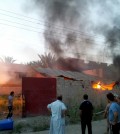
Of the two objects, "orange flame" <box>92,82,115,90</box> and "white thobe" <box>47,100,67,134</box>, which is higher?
"orange flame" <box>92,82,115,90</box>

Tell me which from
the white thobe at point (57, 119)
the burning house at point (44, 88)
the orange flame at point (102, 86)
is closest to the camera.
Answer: the white thobe at point (57, 119)

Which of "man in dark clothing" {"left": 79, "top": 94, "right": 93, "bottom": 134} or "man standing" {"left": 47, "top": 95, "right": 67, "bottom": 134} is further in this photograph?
"man in dark clothing" {"left": 79, "top": 94, "right": 93, "bottom": 134}

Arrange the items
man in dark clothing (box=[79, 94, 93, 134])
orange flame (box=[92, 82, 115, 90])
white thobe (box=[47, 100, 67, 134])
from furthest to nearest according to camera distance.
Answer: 1. orange flame (box=[92, 82, 115, 90])
2. man in dark clothing (box=[79, 94, 93, 134])
3. white thobe (box=[47, 100, 67, 134])

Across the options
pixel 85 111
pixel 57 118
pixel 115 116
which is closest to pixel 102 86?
pixel 85 111

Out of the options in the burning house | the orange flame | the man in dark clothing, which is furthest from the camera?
the orange flame

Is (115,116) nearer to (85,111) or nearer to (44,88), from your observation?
(85,111)

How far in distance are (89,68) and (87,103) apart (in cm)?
3166

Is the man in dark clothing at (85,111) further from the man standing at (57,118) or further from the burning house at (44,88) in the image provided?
the burning house at (44,88)

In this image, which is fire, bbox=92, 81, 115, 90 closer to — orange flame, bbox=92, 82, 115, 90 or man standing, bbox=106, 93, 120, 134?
orange flame, bbox=92, 82, 115, 90

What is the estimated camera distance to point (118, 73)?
1479 inches

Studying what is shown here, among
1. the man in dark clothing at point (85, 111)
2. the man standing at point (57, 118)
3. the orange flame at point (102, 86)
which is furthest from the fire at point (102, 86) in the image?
the man standing at point (57, 118)

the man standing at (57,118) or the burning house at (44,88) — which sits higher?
the burning house at (44,88)

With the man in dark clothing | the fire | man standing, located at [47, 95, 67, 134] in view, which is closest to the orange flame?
the fire

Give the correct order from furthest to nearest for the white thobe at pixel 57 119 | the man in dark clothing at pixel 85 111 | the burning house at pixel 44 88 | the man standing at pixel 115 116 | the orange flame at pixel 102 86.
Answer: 1. the orange flame at pixel 102 86
2. the burning house at pixel 44 88
3. the man in dark clothing at pixel 85 111
4. the white thobe at pixel 57 119
5. the man standing at pixel 115 116
